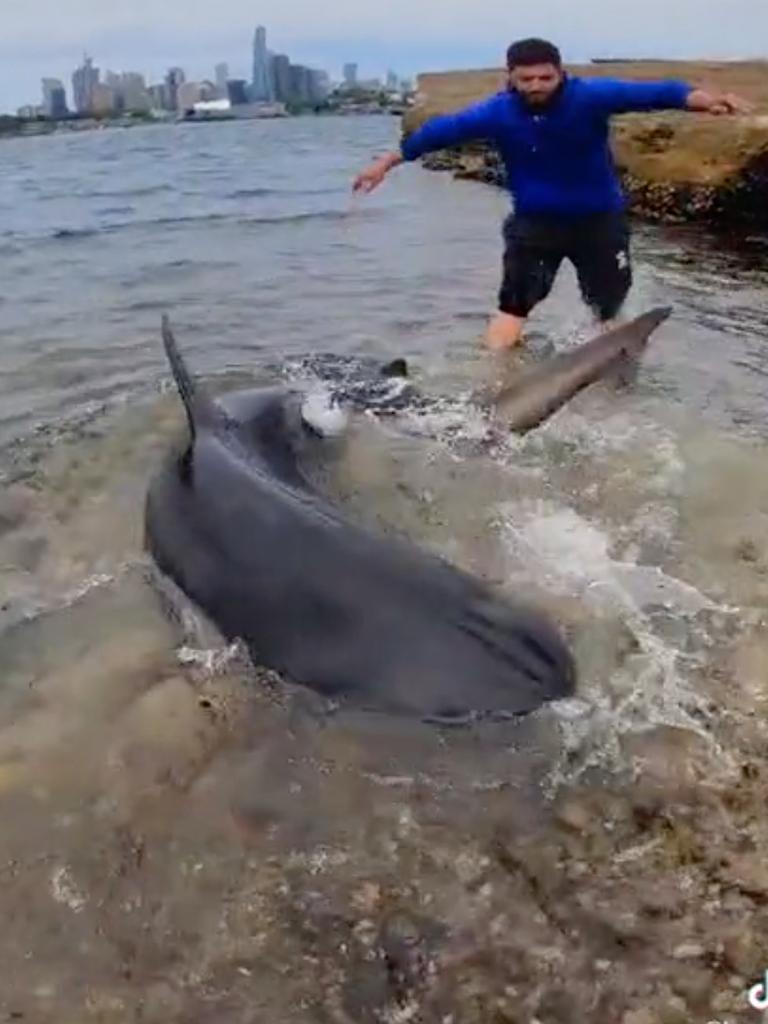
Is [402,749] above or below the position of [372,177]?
below

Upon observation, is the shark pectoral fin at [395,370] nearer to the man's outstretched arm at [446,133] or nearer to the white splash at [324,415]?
the white splash at [324,415]

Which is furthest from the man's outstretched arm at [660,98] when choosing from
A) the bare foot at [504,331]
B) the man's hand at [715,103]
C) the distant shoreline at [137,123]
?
the distant shoreline at [137,123]

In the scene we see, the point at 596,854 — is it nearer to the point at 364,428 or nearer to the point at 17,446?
the point at 364,428

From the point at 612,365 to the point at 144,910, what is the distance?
4376 mm

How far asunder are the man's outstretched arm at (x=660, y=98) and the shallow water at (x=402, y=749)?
173cm

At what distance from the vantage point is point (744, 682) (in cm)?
447

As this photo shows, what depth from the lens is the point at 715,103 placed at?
6770mm

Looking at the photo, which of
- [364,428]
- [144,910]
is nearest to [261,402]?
[364,428]

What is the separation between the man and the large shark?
2934 millimetres

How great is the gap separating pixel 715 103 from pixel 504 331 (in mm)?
2403

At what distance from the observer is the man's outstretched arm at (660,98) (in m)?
6.77
